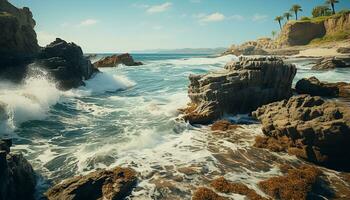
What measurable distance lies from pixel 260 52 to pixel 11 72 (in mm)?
91785

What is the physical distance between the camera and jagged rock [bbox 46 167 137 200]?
10000 millimetres

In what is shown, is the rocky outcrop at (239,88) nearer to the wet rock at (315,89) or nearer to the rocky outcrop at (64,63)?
the wet rock at (315,89)

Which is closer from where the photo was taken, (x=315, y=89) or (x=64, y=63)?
(x=315, y=89)

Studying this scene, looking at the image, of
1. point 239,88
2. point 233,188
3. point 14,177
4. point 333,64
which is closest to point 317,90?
point 239,88

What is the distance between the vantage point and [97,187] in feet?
34.5

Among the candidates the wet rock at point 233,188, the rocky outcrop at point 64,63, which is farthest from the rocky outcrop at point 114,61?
the wet rock at point 233,188

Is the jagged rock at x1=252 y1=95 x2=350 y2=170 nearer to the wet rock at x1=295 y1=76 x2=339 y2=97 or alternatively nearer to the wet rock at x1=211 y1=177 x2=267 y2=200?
the wet rock at x1=211 y1=177 x2=267 y2=200

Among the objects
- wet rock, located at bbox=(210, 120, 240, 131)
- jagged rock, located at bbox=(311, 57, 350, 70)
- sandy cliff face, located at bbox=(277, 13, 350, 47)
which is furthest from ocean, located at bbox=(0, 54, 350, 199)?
sandy cliff face, located at bbox=(277, 13, 350, 47)

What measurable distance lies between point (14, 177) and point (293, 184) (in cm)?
1034

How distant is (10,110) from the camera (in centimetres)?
1977

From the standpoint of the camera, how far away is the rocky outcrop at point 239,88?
19.7 meters

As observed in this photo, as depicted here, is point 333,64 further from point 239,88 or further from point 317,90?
point 239,88

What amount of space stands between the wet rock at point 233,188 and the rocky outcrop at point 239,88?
8.09 m

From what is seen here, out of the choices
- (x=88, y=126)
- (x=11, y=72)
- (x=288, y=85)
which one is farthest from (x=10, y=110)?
(x=288, y=85)
